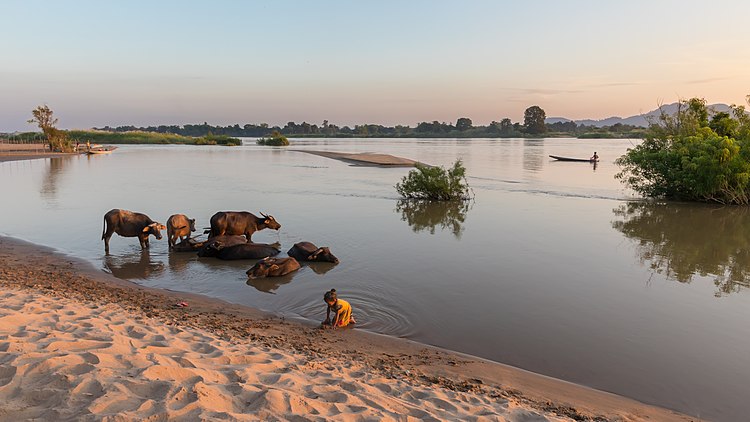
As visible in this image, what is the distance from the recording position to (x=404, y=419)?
152 inches

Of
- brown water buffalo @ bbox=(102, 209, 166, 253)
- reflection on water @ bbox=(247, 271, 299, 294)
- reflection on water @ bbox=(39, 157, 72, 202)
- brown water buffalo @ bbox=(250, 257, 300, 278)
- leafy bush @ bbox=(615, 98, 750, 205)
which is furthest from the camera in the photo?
reflection on water @ bbox=(39, 157, 72, 202)

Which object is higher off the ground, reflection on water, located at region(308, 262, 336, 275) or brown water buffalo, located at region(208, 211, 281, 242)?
brown water buffalo, located at region(208, 211, 281, 242)

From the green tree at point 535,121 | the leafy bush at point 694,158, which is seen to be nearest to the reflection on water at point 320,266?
the leafy bush at point 694,158

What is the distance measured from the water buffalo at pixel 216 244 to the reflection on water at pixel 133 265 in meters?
0.91

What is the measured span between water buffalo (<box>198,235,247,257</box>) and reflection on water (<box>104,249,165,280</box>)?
91 centimetres

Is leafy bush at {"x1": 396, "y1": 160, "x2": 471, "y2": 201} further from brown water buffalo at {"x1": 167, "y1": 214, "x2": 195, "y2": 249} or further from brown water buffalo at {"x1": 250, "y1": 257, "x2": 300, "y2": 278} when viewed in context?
brown water buffalo at {"x1": 250, "y1": 257, "x2": 300, "y2": 278}

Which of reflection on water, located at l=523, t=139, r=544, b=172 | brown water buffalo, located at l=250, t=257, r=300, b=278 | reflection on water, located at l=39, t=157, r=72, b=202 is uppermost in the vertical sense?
reflection on water, located at l=523, t=139, r=544, b=172

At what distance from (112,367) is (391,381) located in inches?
99.5

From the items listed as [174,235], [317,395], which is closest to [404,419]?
[317,395]

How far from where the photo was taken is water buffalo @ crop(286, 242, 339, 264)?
10.5 m

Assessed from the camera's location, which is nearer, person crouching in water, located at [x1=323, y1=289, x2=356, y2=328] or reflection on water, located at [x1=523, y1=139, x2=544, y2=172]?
person crouching in water, located at [x1=323, y1=289, x2=356, y2=328]

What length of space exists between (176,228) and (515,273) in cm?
762

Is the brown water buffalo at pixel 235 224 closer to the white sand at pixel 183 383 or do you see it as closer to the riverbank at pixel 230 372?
the riverbank at pixel 230 372

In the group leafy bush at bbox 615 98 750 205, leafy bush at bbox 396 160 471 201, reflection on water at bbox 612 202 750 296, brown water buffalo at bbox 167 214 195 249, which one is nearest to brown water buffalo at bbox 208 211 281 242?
brown water buffalo at bbox 167 214 195 249
